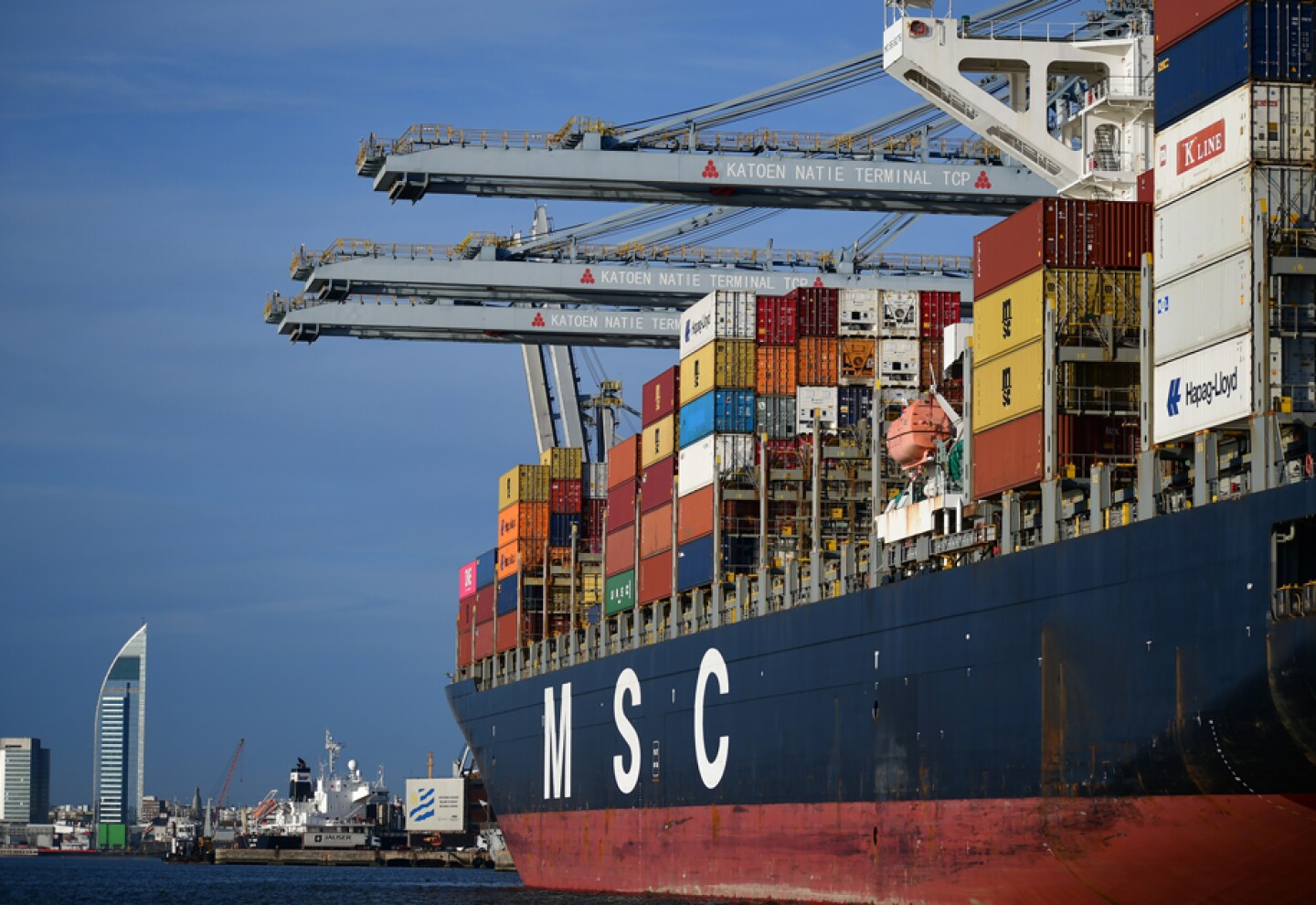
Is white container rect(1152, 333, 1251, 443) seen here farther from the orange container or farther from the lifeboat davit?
the orange container

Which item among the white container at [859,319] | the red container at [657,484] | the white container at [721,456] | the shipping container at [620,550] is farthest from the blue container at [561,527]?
the white container at [859,319]

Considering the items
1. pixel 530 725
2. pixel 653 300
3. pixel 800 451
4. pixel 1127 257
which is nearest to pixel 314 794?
pixel 530 725

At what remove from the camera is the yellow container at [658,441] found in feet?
146

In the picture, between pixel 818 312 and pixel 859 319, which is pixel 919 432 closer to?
pixel 859 319

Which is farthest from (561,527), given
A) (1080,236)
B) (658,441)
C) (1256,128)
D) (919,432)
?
(1256,128)

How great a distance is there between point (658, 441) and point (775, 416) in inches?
182

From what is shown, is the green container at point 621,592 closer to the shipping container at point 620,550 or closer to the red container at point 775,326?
the shipping container at point 620,550

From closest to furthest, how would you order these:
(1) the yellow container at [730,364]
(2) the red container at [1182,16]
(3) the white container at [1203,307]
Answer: (3) the white container at [1203,307], (2) the red container at [1182,16], (1) the yellow container at [730,364]

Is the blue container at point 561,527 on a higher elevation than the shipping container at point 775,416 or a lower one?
lower

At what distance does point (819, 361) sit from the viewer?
136ft

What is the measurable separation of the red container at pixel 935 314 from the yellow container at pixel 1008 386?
9800mm

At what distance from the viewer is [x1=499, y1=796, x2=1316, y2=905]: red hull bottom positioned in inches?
979

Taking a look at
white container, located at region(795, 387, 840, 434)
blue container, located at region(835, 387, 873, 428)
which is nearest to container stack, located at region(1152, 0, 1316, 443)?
blue container, located at region(835, 387, 873, 428)

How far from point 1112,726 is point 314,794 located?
10743 cm
